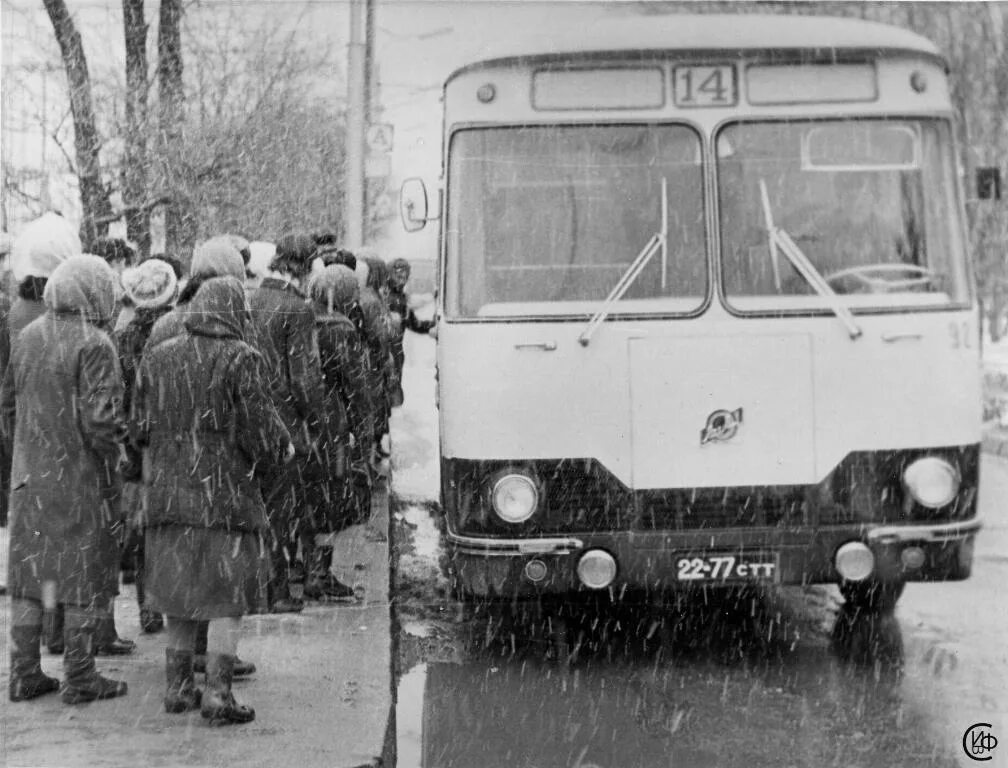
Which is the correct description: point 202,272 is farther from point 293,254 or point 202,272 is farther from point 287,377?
point 293,254

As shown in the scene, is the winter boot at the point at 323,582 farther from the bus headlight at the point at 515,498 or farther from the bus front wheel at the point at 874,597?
the bus front wheel at the point at 874,597

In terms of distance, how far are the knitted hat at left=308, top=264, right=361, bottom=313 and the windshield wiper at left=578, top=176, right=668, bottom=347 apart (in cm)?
169

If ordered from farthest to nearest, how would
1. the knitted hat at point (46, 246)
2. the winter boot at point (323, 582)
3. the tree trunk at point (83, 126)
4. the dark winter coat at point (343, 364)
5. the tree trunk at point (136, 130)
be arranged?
the tree trunk at point (136, 130) → the tree trunk at point (83, 126) → the winter boot at point (323, 582) → the dark winter coat at point (343, 364) → the knitted hat at point (46, 246)

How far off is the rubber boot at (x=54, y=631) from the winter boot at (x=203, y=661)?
642 mm

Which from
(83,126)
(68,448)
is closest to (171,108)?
(83,126)

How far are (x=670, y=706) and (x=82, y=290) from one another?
2799 millimetres

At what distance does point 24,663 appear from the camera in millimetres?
5352

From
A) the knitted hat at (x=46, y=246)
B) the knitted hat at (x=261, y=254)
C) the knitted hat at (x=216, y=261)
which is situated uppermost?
the knitted hat at (x=261, y=254)

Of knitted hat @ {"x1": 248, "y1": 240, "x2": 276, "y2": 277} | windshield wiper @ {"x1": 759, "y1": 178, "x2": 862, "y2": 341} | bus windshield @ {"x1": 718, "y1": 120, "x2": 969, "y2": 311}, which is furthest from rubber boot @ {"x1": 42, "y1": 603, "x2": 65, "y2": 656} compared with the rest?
knitted hat @ {"x1": 248, "y1": 240, "x2": 276, "y2": 277}

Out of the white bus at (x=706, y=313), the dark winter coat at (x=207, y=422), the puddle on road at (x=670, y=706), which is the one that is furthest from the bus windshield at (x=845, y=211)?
the dark winter coat at (x=207, y=422)

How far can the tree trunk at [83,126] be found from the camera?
12492 millimetres

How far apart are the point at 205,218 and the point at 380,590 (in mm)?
8076

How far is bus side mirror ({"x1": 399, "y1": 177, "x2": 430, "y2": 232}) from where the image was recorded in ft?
22.4

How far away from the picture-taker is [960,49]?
16.2 metres
